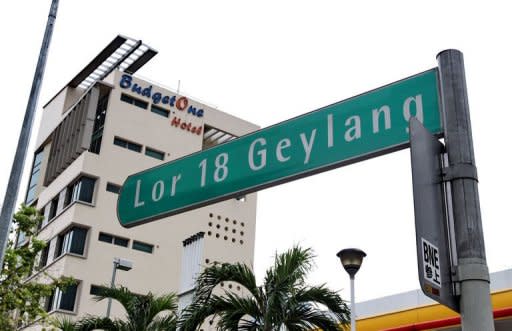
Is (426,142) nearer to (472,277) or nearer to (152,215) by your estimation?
(472,277)

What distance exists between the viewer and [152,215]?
198 inches

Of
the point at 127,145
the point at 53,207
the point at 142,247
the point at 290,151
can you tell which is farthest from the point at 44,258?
the point at 290,151

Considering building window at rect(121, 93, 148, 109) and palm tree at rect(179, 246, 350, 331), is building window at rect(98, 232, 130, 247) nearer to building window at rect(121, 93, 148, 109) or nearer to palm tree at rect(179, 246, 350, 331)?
building window at rect(121, 93, 148, 109)

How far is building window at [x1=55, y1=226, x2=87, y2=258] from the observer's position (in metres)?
37.5

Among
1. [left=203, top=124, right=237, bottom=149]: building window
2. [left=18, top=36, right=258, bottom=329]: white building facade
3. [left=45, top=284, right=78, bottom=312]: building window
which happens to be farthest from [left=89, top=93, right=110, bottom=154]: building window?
[left=45, top=284, right=78, bottom=312]: building window

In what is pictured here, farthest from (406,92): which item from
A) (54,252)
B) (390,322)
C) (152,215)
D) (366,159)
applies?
(54,252)

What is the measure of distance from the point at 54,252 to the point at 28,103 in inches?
1326

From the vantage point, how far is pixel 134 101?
140 feet

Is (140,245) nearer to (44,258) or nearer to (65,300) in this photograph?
(65,300)

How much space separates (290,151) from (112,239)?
35738 mm

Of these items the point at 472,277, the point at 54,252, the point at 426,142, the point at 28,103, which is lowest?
the point at 472,277

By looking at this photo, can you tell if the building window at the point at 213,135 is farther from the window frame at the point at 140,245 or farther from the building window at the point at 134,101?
the window frame at the point at 140,245

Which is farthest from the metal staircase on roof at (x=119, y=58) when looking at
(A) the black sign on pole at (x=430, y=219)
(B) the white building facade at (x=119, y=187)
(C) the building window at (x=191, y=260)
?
(A) the black sign on pole at (x=430, y=219)

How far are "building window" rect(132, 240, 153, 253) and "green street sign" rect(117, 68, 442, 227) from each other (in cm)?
3506
